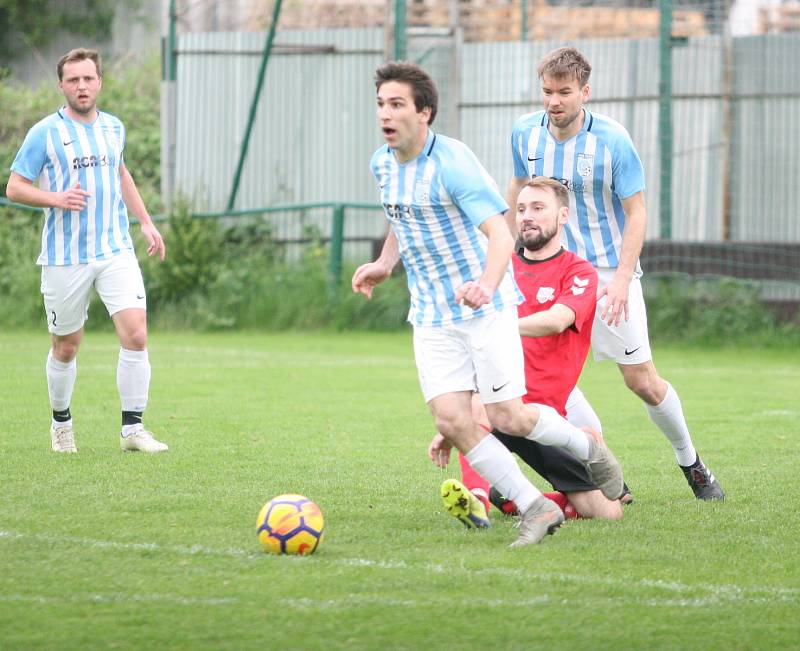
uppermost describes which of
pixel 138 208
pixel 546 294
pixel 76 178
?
pixel 76 178

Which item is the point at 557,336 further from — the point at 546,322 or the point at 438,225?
the point at 438,225

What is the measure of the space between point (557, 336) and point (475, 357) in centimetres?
80

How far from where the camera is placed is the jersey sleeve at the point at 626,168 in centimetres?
646

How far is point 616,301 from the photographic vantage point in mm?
6203

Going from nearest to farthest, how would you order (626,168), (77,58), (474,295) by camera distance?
(474,295) < (626,168) < (77,58)

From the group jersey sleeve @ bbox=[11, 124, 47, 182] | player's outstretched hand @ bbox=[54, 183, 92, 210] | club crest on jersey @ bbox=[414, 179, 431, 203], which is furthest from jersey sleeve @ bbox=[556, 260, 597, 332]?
jersey sleeve @ bbox=[11, 124, 47, 182]

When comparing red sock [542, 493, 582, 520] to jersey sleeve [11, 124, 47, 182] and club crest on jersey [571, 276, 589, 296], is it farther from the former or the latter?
jersey sleeve [11, 124, 47, 182]

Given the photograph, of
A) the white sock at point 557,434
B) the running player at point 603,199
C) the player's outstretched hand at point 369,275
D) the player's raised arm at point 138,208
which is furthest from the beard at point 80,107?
the white sock at point 557,434

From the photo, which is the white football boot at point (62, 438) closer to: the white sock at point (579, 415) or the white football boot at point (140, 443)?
the white football boot at point (140, 443)

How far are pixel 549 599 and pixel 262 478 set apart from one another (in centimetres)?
272

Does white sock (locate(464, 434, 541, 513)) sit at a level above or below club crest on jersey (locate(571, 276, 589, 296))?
below

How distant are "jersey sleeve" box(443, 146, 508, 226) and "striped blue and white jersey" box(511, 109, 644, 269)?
→ 1.21 meters

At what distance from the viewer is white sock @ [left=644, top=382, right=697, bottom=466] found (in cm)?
666

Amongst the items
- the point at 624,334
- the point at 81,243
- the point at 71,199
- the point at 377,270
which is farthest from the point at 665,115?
the point at 377,270
